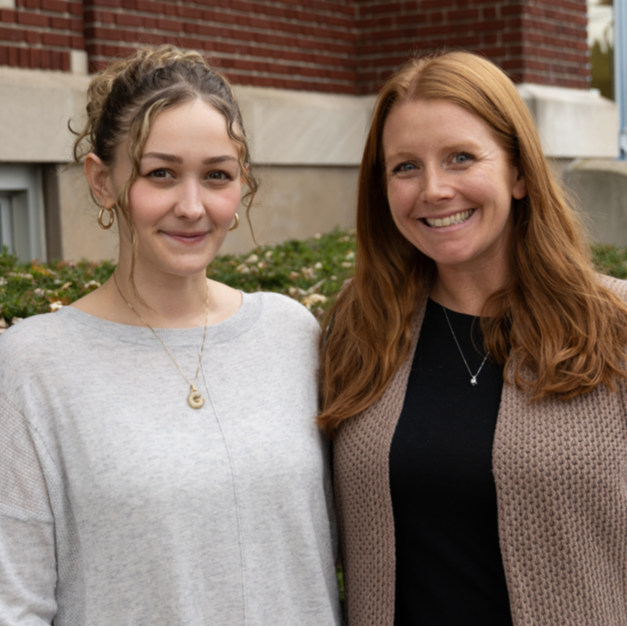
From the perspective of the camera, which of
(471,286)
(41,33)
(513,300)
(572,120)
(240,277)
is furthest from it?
(572,120)

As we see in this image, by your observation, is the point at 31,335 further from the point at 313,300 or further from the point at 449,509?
the point at 313,300

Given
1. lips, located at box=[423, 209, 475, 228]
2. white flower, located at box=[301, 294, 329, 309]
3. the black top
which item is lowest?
the black top

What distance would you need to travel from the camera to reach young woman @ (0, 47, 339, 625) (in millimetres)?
2064

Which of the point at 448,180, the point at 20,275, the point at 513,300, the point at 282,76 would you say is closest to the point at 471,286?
the point at 513,300

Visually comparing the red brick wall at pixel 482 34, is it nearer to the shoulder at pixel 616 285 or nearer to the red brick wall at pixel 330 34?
the red brick wall at pixel 330 34

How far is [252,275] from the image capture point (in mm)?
4344

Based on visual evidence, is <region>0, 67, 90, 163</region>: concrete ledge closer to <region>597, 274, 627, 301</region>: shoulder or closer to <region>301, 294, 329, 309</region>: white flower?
<region>301, 294, 329, 309</region>: white flower

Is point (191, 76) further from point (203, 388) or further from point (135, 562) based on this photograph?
point (135, 562)

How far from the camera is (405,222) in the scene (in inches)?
102

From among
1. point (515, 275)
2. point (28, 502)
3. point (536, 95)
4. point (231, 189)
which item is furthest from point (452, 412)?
point (536, 95)

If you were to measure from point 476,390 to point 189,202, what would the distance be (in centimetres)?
98

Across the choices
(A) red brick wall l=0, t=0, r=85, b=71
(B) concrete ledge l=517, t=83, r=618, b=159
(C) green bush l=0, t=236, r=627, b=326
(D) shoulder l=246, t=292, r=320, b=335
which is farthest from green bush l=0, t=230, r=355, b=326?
(B) concrete ledge l=517, t=83, r=618, b=159

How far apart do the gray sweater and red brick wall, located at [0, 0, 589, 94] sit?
3.94 meters

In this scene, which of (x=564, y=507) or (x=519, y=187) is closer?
(x=564, y=507)
